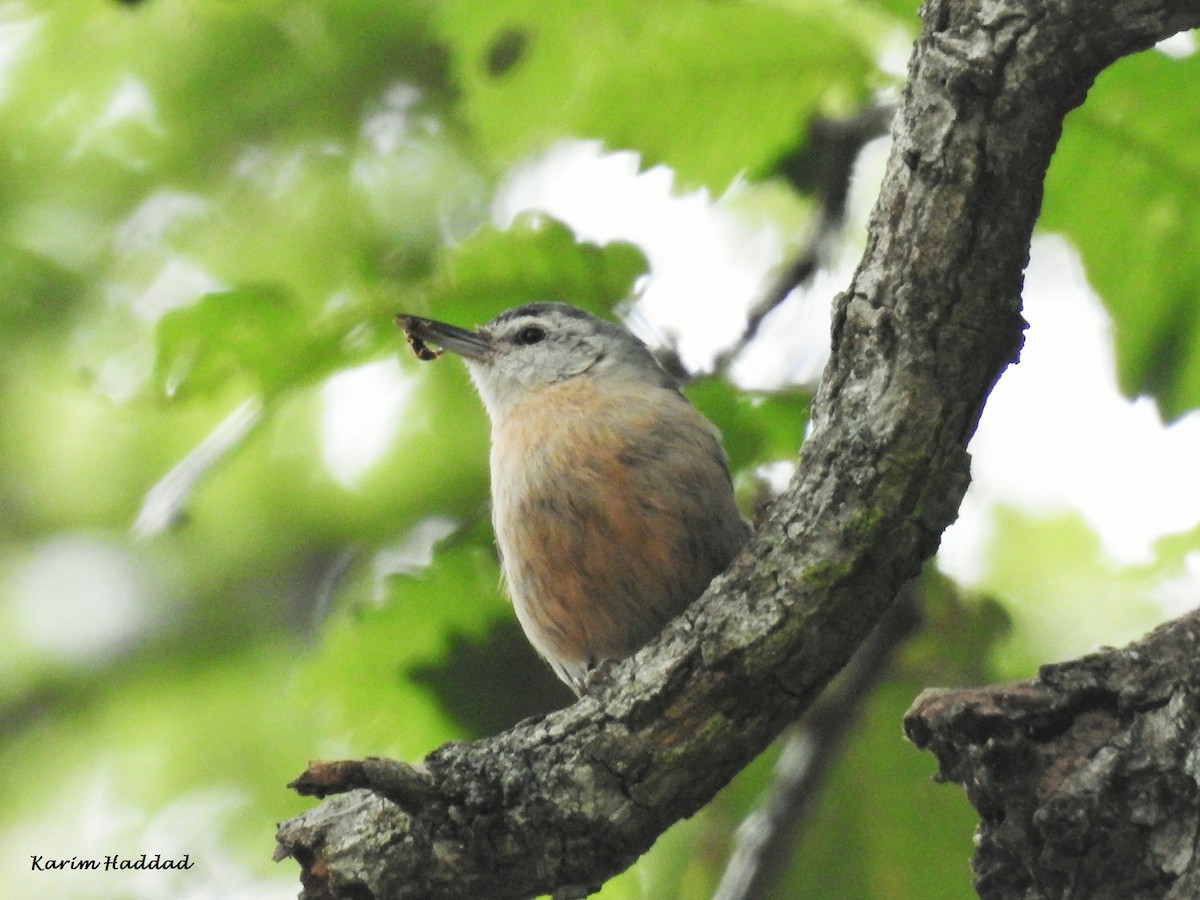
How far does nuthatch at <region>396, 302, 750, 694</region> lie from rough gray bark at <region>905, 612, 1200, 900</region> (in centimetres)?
149

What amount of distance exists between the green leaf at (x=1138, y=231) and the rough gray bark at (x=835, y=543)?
1.68 meters

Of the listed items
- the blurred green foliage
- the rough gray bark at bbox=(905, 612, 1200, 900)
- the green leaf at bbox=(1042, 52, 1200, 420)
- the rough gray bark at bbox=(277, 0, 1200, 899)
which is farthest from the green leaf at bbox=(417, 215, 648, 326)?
the rough gray bark at bbox=(905, 612, 1200, 900)

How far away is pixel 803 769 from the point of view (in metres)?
5.16

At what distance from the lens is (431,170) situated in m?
7.16

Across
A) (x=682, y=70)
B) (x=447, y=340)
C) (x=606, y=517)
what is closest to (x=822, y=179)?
(x=682, y=70)

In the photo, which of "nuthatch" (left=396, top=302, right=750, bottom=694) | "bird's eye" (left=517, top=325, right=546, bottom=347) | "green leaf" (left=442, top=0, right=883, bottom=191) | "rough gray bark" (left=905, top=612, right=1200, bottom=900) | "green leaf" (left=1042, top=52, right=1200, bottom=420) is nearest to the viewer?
"rough gray bark" (left=905, top=612, right=1200, bottom=900)

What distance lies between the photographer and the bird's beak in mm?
5316

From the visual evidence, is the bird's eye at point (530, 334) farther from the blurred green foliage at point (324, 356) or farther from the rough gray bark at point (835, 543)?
the rough gray bark at point (835, 543)

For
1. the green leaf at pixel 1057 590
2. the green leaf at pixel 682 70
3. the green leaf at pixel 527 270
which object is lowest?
the green leaf at pixel 1057 590

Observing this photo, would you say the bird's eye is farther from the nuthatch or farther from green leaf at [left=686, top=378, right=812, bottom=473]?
green leaf at [left=686, top=378, right=812, bottom=473]

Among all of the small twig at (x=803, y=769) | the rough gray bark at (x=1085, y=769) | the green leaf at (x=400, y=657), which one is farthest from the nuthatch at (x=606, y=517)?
the rough gray bark at (x=1085, y=769)

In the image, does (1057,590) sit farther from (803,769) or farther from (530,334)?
(530,334)

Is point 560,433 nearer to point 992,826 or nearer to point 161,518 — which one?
point 161,518

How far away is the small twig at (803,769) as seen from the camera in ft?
16.5
